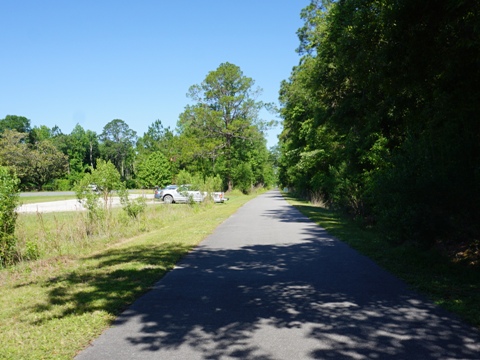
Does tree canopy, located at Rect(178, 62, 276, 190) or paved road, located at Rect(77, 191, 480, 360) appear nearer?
paved road, located at Rect(77, 191, 480, 360)

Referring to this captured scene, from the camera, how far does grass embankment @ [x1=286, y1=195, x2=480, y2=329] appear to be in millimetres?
5109

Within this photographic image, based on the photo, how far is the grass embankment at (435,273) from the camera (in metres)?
5.11

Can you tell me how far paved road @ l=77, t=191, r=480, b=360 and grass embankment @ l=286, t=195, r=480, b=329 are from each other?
253mm

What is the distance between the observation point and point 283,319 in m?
4.65

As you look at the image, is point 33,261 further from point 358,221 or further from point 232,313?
point 358,221

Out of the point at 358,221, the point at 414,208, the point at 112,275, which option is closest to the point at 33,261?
the point at 112,275

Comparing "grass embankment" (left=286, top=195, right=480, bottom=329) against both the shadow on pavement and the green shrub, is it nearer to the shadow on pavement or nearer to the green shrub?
the shadow on pavement

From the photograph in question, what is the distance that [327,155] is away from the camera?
1091 inches

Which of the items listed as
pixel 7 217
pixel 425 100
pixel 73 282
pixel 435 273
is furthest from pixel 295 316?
pixel 7 217

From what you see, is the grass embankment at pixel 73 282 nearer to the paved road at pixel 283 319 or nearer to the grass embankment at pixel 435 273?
the paved road at pixel 283 319

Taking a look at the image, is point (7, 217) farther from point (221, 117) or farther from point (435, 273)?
point (221, 117)

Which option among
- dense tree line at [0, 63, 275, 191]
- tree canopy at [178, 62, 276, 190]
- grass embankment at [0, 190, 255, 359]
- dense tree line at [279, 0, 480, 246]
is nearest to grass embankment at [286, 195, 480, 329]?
dense tree line at [279, 0, 480, 246]

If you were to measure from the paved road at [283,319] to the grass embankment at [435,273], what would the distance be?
0.25 m

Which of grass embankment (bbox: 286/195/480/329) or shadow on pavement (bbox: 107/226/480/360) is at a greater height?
grass embankment (bbox: 286/195/480/329)
